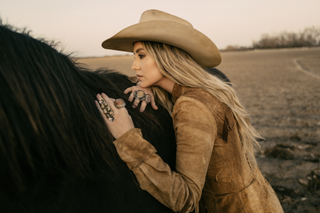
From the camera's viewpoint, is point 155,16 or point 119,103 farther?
point 155,16

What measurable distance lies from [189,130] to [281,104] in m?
7.44

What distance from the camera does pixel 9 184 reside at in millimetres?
716

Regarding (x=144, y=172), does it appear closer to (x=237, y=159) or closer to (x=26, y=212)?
(x=26, y=212)

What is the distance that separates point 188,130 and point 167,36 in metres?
0.56

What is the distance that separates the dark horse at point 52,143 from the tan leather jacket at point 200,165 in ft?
0.28

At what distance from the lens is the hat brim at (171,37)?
125cm

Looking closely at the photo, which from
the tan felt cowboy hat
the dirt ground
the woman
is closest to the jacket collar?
the woman

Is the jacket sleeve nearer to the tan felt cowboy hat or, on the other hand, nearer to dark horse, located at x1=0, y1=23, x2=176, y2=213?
dark horse, located at x1=0, y1=23, x2=176, y2=213

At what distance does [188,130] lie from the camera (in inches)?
43.5

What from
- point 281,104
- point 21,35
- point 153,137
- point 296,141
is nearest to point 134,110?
point 153,137

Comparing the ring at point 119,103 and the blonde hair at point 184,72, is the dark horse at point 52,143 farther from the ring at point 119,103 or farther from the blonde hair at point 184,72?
the blonde hair at point 184,72

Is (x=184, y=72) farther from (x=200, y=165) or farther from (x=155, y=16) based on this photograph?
(x=200, y=165)

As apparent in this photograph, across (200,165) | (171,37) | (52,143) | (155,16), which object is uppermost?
(155,16)

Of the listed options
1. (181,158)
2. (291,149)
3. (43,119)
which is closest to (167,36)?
(181,158)
